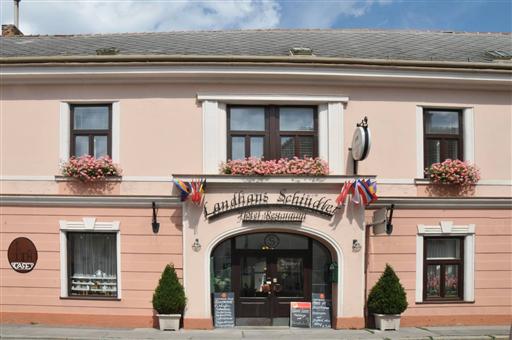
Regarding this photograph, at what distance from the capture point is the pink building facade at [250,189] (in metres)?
11.2

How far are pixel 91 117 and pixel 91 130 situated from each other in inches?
14.3

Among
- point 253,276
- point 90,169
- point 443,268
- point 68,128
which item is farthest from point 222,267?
point 443,268

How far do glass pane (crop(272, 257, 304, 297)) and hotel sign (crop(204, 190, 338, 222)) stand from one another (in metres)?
1.38

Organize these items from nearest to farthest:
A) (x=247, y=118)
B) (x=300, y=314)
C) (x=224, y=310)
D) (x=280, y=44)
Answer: (x=224, y=310)
(x=300, y=314)
(x=247, y=118)
(x=280, y=44)

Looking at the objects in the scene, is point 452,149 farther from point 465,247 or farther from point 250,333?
point 250,333

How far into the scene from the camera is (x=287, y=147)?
11.7 m

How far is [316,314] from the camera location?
11508 mm

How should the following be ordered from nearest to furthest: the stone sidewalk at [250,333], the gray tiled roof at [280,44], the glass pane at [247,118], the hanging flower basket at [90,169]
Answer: the stone sidewalk at [250,333]
the hanging flower basket at [90,169]
the glass pane at [247,118]
the gray tiled roof at [280,44]

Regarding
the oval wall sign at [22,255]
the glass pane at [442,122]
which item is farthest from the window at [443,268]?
the oval wall sign at [22,255]

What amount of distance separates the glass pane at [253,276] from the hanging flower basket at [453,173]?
16.1 feet

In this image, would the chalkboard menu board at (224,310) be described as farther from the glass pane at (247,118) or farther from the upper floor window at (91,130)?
the upper floor window at (91,130)

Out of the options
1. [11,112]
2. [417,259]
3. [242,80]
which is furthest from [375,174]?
[11,112]

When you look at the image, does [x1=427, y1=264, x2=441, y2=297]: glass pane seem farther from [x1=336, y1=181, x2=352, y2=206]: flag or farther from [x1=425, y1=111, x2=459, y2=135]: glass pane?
[x1=425, y1=111, x2=459, y2=135]: glass pane

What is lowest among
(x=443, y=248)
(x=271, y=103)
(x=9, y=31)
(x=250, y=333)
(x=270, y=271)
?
(x=250, y=333)
